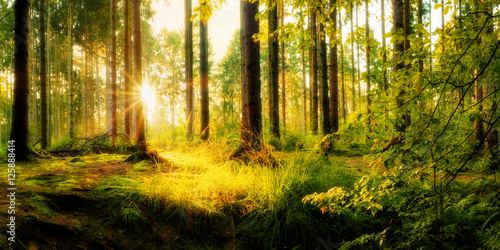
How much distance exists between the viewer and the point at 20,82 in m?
4.36

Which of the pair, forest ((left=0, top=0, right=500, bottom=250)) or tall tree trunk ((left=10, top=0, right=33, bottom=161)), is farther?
tall tree trunk ((left=10, top=0, right=33, bottom=161))

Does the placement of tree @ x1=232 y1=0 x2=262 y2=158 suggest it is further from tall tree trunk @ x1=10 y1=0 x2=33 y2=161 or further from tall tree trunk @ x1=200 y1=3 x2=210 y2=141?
tall tree trunk @ x1=200 y1=3 x2=210 y2=141

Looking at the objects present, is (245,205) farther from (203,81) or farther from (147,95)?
(147,95)

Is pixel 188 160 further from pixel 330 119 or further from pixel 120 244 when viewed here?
pixel 330 119

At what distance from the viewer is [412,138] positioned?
1.61 m

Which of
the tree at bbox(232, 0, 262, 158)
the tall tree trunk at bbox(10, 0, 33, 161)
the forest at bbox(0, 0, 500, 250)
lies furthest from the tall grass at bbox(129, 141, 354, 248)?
the tall tree trunk at bbox(10, 0, 33, 161)

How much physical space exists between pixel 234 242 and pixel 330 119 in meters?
5.84

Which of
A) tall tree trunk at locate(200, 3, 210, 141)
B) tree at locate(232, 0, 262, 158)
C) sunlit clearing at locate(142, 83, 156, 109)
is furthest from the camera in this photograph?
tall tree trunk at locate(200, 3, 210, 141)

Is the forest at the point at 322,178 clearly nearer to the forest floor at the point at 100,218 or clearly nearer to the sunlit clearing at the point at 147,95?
the forest floor at the point at 100,218

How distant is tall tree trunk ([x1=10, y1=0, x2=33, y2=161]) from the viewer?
4.34 m

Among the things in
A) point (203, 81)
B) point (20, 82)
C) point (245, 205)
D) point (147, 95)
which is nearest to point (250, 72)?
point (245, 205)

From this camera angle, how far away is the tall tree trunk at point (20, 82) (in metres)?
4.34

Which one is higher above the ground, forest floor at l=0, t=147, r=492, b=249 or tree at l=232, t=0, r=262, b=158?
tree at l=232, t=0, r=262, b=158

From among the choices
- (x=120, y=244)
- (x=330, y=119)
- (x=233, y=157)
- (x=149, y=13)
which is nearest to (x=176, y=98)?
(x=149, y=13)
